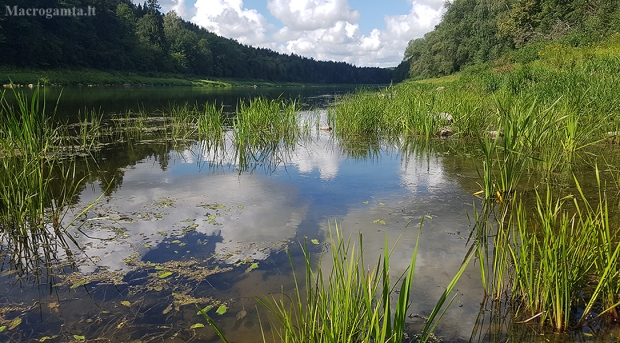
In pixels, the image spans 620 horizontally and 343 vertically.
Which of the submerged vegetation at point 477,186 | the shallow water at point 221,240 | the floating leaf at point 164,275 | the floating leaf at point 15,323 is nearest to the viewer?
the submerged vegetation at point 477,186

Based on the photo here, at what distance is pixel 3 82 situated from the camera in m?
34.8

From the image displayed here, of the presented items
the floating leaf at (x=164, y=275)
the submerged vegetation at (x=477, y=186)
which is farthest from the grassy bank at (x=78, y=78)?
the floating leaf at (x=164, y=275)

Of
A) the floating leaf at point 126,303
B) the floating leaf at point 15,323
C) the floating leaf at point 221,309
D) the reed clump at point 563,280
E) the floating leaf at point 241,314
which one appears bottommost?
the floating leaf at point 15,323

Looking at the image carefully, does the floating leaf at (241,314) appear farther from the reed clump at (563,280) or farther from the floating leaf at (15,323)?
the reed clump at (563,280)

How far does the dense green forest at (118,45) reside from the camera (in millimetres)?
47406

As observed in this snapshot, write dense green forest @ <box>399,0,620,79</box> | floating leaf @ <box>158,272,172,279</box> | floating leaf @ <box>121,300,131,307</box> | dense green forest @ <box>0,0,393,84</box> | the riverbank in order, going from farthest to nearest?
dense green forest @ <box>0,0,393,84</box>, the riverbank, dense green forest @ <box>399,0,620,79</box>, floating leaf @ <box>158,272,172,279</box>, floating leaf @ <box>121,300,131,307</box>

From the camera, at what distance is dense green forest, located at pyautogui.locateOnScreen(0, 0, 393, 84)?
47.4m

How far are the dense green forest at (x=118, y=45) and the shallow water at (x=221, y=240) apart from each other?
1873 inches

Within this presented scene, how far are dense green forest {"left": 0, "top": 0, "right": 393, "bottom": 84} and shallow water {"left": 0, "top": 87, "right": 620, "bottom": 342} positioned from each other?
4758 cm

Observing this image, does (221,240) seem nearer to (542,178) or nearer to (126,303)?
(126,303)

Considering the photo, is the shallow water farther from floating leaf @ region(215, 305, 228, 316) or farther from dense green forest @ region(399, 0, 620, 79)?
dense green forest @ region(399, 0, 620, 79)

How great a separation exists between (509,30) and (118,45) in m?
56.6

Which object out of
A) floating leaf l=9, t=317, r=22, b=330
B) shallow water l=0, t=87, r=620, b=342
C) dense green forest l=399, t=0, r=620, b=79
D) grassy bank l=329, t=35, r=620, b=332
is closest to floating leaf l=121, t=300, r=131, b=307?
shallow water l=0, t=87, r=620, b=342

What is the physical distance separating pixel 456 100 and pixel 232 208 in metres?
9.14
